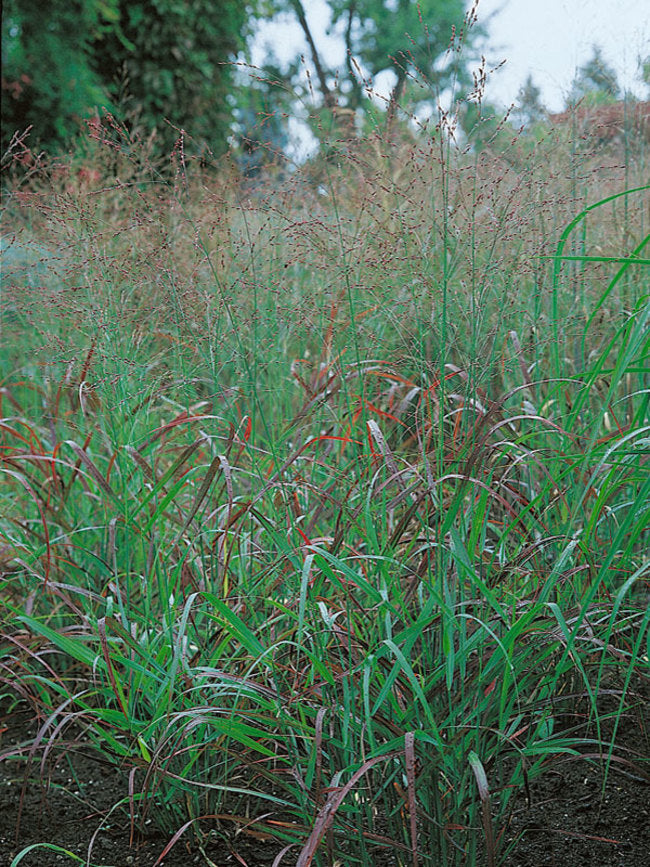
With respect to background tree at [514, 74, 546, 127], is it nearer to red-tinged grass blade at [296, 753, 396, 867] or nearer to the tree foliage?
red-tinged grass blade at [296, 753, 396, 867]

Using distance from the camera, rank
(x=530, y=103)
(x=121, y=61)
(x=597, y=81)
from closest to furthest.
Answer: (x=530, y=103), (x=597, y=81), (x=121, y=61)

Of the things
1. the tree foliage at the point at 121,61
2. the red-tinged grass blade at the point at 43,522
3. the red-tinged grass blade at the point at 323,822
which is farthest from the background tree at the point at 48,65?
the red-tinged grass blade at the point at 323,822

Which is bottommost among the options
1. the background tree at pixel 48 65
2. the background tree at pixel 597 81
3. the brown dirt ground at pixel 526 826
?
the brown dirt ground at pixel 526 826

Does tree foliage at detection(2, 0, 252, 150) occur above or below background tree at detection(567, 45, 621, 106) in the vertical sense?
above

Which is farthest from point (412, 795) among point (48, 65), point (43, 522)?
point (48, 65)

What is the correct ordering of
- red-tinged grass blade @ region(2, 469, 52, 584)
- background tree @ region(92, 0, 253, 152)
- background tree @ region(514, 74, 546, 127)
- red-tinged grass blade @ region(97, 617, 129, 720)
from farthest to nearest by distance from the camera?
background tree @ region(92, 0, 253, 152) → background tree @ region(514, 74, 546, 127) → red-tinged grass blade @ region(2, 469, 52, 584) → red-tinged grass blade @ region(97, 617, 129, 720)

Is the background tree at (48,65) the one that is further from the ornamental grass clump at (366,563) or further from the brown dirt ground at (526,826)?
the brown dirt ground at (526,826)

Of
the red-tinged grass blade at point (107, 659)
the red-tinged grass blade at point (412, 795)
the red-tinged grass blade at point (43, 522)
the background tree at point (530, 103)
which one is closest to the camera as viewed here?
the red-tinged grass blade at point (412, 795)

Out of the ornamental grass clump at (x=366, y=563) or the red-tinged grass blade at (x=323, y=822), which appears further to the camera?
the ornamental grass clump at (x=366, y=563)

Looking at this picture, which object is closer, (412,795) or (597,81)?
(412,795)

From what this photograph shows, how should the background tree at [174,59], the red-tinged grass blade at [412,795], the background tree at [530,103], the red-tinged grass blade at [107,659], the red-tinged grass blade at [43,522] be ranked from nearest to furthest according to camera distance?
the red-tinged grass blade at [412,795], the red-tinged grass blade at [107,659], the red-tinged grass blade at [43,522], the background tree at [530,103], the background tree at [174,59]

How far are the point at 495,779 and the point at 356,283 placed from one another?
967 mm

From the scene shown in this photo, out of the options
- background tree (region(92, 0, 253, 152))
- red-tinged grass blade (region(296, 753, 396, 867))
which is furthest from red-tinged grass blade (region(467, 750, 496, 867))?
background tree (region(92, 0, 253, 152))

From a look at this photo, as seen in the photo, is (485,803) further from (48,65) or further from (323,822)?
(48,65)
